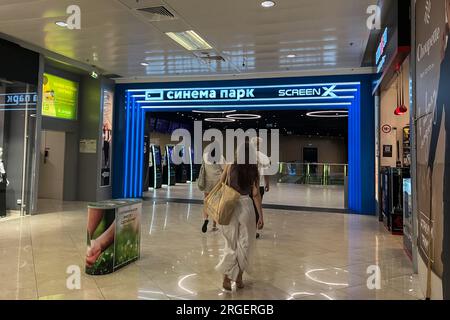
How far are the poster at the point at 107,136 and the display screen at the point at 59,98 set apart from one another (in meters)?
0.74

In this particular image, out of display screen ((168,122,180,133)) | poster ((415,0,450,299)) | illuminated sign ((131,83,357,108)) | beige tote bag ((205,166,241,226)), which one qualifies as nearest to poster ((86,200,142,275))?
beige tote bag ((205,166,241,226))

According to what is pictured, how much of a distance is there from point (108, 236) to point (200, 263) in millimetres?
1078

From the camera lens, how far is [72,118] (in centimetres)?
905

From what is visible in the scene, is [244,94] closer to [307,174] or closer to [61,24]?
[61,24]

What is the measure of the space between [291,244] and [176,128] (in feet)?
44.9

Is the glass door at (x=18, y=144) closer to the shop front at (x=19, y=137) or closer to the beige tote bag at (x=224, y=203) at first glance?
the shop front at (x=19, y=137)

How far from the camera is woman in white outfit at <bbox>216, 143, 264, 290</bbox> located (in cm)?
312

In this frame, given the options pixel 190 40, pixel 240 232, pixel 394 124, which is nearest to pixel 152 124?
pixel 190 40

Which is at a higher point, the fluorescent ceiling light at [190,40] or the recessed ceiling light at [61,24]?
the fluorescent ceiling light at [190,40]

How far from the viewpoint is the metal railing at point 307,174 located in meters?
15.6

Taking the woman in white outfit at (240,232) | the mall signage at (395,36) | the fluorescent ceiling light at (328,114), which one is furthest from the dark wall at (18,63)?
the fluorescent ceiling light at (328,114)

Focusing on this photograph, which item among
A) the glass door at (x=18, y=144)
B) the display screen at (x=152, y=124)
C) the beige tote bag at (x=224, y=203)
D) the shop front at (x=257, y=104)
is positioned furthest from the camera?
the display screen at (x=152, y=124)

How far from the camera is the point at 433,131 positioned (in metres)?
2.78

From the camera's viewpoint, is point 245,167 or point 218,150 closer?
point 245,167
